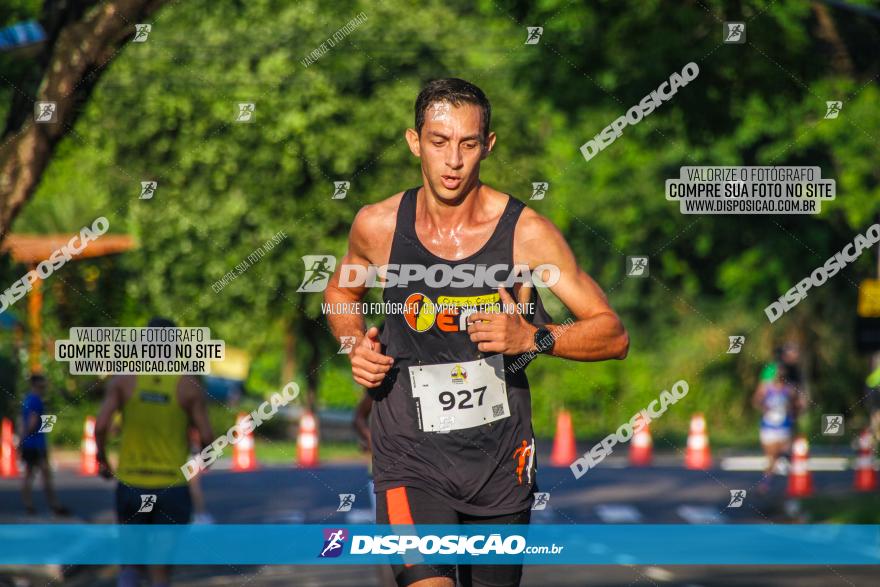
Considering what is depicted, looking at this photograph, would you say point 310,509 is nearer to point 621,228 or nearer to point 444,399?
point 444,399

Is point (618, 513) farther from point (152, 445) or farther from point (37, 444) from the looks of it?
point (152, 445)

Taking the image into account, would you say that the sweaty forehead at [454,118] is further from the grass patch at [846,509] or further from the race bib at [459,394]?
the grass patch at [846,509]

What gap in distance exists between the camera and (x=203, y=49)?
80.8ft

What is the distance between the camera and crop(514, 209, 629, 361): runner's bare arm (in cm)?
538

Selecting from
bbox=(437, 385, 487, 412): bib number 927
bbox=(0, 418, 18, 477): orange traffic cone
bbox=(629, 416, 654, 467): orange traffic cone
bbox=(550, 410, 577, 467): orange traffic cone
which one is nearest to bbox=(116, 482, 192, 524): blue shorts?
bbox=(437, 385, 487, 412): bib number 927

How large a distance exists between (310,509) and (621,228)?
14352 millimetres

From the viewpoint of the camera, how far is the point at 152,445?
8.57 metres

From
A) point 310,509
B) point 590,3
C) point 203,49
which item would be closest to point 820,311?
point 203,49

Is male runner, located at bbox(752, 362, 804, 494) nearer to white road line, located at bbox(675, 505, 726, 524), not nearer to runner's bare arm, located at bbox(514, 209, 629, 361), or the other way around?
white road line, located at bbox(675, 505, 726, 524)

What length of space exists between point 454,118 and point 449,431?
3.63ft

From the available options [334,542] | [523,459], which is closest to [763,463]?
[334,542]

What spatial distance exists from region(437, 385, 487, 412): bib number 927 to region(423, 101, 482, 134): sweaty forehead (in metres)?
0.92

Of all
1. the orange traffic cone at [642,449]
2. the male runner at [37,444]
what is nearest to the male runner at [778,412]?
the orange traffic cone at [642,449]

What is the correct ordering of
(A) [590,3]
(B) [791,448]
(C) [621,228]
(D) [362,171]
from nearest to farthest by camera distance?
(A) [590,3]
(B) [791,448]
(D) [362,171]
(C) [621,228]
